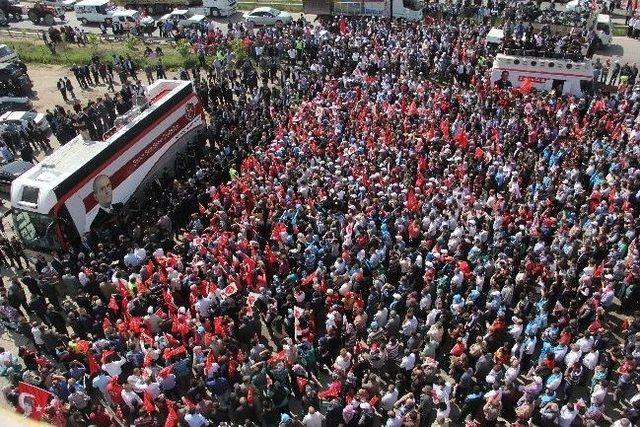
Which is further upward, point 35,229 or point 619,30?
point 35,229

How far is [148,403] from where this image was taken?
11.4m

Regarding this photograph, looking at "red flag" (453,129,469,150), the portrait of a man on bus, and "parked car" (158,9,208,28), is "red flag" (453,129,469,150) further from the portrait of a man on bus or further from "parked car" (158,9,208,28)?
"parked car" (158,9,208,28)

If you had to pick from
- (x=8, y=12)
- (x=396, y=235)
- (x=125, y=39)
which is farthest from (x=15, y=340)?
(x=8, y=12)

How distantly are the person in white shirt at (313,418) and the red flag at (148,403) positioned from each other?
303 cm

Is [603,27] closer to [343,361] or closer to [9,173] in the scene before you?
[343,361]

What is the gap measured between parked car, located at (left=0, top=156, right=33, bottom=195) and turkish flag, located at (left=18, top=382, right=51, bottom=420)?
11.4 m

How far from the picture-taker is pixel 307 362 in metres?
12.6

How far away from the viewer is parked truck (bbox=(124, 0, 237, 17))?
1550 inches

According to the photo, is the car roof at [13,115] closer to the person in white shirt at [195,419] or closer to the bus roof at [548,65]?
the person in white shirt at [195,419]

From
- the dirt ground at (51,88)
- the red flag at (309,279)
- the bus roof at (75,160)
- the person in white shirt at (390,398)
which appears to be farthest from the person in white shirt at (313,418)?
the dirt ground at (51,88)

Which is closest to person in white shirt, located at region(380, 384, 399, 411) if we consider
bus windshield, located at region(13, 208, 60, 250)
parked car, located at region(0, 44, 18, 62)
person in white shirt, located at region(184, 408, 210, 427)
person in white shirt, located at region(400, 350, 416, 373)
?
person in white shirt, located at region(400, 350, 416, 373)

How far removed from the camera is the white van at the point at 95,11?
39375 mm

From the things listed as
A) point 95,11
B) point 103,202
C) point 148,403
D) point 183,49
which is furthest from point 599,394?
point 95,11

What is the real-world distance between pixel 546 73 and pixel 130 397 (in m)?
21.5
